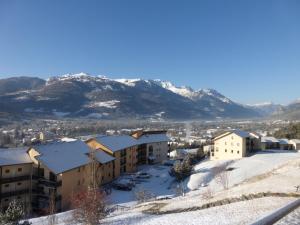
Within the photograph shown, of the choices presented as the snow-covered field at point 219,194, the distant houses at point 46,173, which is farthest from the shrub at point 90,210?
the distant houses at point 46,173

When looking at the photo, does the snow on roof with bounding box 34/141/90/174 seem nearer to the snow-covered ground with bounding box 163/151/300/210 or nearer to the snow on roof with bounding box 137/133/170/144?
the snow-covered ground with bounding box 163/151/300/210

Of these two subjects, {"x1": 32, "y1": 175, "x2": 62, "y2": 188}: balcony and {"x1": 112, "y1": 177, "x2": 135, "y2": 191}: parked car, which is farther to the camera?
{"x1": 112, "y1": 177, "x2": 135, "y2": 191}: parked car

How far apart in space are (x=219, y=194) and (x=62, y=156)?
2554 centimetres

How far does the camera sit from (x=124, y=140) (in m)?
81.2

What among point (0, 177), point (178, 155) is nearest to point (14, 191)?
point (0, 177)

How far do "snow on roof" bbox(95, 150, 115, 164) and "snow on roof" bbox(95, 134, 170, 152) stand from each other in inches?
104

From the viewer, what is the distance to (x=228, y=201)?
32438 mm

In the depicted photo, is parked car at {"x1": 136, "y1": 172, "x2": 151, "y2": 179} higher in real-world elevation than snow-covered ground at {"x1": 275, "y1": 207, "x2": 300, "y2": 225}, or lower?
lower

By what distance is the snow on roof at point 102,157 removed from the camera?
62.8 m

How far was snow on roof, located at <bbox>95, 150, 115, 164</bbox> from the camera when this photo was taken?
6278 cm

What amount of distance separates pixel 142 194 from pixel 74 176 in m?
11.4

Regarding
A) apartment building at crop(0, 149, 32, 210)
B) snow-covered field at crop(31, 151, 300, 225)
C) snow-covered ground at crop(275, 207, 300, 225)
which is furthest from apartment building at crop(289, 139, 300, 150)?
snow-covered ground at crop(275, 207, 300, 225)

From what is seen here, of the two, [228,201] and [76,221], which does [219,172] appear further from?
[76,221]

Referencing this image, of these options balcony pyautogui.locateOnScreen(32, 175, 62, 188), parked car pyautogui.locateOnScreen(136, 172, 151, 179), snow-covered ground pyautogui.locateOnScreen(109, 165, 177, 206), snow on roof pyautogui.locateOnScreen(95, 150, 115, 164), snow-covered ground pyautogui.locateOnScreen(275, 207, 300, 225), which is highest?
snow-covered ground pyautogui.locateOnScreen(275, 207, 300, 225)
